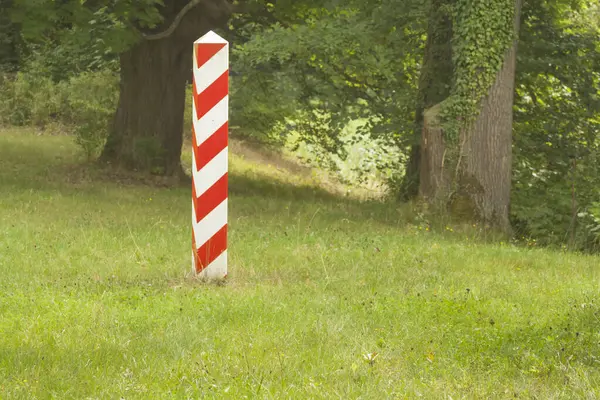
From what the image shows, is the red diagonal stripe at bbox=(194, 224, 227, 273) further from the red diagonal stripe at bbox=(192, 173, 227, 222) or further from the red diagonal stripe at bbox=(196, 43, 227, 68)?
the red diagonal stripe at bbox=(196, 43, 227, 68)

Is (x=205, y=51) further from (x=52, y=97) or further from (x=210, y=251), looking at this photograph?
(x=52, y=97)

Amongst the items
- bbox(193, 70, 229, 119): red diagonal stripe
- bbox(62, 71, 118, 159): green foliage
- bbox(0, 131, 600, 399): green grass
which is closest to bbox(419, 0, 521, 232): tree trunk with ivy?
bbox(0, 131, 600, 399): green grass

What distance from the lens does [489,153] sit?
45.8 feet

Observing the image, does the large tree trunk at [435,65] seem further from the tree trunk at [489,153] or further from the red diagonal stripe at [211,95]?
the red diagonal stripe at [211,95]

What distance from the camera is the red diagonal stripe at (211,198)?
8055 mm

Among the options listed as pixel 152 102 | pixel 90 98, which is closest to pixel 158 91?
pixel 152 102

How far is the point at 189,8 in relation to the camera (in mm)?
18359

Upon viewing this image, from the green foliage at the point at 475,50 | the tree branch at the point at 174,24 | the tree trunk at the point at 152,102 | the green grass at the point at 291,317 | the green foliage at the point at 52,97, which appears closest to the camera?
the green grass at the point at 291,317

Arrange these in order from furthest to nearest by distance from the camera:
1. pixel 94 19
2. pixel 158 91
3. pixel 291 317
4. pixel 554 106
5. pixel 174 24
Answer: pixel 158 91 → pixel 174 24 → pixel 554 106 → pixel 94 19 → pixel 291 317

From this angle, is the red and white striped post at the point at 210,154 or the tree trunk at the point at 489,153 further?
the tree trunk at the point at 489,153

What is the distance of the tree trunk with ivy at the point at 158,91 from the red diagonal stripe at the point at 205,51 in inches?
442

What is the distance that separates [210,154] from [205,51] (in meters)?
0.85

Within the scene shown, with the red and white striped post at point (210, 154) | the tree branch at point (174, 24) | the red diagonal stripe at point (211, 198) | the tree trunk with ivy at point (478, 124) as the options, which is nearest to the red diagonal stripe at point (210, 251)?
the red and white striped post at point (210, 154)

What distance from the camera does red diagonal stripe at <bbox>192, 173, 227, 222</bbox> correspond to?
8.05 meters
